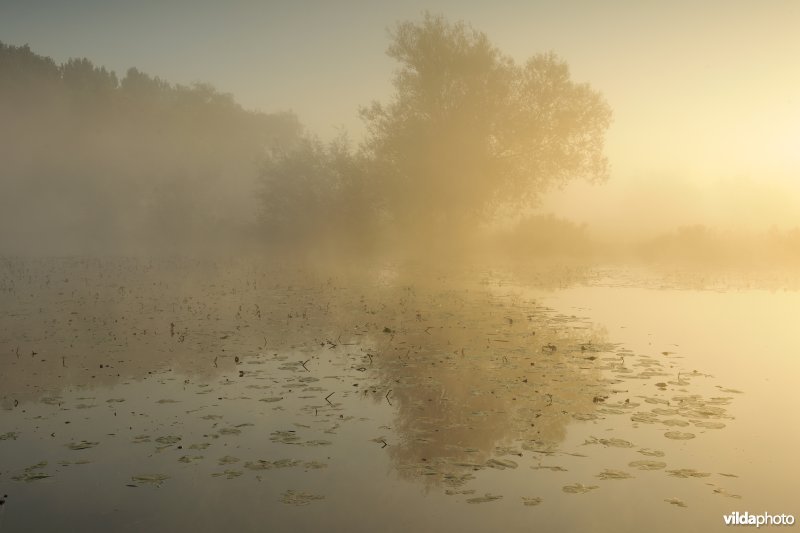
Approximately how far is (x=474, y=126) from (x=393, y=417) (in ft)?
108

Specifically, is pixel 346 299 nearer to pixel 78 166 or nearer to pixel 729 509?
pixel 729 509

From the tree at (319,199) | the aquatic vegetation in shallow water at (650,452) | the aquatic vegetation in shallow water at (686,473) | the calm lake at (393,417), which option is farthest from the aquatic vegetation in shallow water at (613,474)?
the tree at (319,199)

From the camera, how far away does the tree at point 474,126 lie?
4028 cm

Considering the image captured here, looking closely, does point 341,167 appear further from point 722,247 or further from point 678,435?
point 678,435

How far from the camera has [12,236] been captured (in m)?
54.7

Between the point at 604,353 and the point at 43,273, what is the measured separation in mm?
24566

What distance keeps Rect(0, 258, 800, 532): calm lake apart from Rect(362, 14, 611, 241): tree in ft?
71.7

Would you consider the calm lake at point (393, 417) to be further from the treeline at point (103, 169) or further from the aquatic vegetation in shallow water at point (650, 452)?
the treeline at point (103, 169)

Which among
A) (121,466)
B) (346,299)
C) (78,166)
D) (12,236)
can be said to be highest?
(78,166)

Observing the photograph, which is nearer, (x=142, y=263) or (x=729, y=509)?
(x=729, y=509)

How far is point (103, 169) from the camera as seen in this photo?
66.1 meters

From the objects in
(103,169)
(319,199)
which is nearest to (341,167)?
(319,199)

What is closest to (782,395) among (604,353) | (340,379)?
(604,353)

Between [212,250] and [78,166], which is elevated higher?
[78,166]
